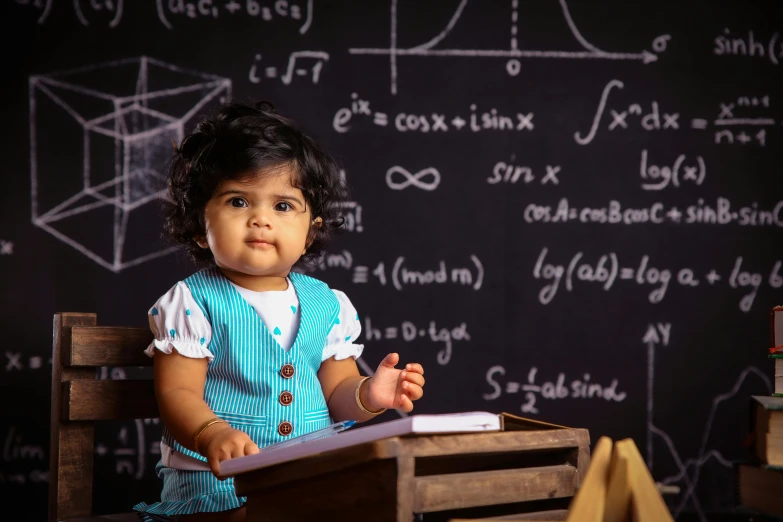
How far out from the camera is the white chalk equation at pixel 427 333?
259 centimetres

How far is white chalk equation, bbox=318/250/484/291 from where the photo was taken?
259 centimetres

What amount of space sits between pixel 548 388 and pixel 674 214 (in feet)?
2.16

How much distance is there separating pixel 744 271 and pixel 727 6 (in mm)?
820

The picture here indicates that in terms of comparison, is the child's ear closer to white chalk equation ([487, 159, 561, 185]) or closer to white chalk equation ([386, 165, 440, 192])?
white chalk equation ([386, 165, 440, 192])

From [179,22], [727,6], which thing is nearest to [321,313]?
[179,22]

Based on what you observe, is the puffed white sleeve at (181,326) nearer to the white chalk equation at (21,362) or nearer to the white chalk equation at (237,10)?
the white chalk equation at (21,362)

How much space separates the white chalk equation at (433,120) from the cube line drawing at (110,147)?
37 cm

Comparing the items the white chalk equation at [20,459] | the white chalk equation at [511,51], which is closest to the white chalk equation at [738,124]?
the white chalk equation at [511,51]

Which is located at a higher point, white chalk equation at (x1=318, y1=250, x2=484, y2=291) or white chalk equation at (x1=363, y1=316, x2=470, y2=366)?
white chalk equation at (x1=318, y1=250, x2=484, y2=291)

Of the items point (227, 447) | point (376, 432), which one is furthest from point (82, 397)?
point (376, 432)

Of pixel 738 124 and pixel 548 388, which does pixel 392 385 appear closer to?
pixel 548 388

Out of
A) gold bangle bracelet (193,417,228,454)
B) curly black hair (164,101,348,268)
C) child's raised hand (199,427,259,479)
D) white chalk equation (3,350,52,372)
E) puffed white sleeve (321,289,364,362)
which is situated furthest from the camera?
white chalk equation (3,350,52,372)

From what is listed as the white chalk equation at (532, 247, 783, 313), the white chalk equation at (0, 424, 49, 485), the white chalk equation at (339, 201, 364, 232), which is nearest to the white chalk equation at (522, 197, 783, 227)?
the white chalk equation at (532, 247, 783, 313)

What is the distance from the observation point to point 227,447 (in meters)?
1.02
